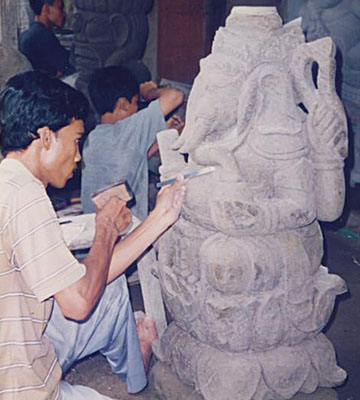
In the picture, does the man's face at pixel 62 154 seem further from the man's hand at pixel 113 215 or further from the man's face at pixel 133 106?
the man's face at pixel 133 106

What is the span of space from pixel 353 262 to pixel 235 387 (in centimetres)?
217

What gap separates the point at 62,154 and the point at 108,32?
496 centimetres

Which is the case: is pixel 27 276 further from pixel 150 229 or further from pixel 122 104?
pixel 122 104

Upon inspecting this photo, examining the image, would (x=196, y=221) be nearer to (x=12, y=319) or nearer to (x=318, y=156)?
(x=318, y=156)

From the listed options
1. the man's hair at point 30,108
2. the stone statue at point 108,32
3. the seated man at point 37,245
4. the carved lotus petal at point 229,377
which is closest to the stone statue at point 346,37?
the stone statue at point 108,32

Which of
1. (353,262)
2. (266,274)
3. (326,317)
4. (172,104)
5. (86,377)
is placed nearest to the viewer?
(266,274)

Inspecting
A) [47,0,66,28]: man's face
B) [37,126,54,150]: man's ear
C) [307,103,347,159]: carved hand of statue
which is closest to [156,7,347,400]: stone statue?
[307,103,347,159]: carved hand of statue

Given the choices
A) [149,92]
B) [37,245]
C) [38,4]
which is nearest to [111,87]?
[149,92]

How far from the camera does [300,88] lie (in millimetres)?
2762

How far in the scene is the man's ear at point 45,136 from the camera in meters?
2.22

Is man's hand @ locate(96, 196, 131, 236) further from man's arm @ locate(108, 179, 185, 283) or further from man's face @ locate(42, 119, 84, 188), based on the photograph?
man's face @ locate(42, 119, 84, 188)

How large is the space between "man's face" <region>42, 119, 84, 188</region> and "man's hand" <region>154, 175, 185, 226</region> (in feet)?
1.54

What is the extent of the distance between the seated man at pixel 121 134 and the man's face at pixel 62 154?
4.72ft

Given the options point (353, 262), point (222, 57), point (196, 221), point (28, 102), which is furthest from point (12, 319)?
point (353, 262)
